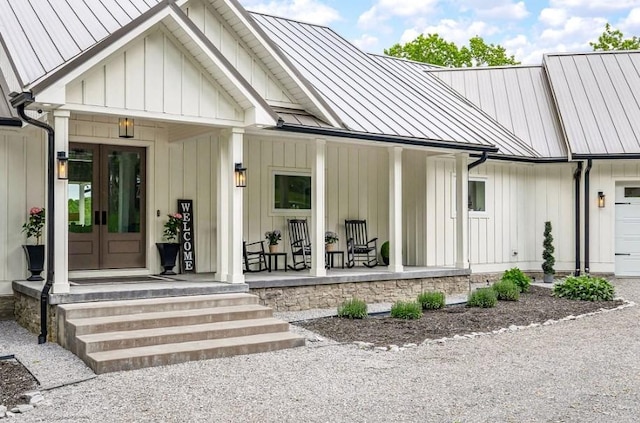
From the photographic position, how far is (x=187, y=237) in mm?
10648

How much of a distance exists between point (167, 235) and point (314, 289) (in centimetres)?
251

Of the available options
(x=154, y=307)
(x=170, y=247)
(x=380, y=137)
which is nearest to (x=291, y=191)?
(x=380, y=137)

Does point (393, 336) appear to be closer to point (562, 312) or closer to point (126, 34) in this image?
point (562, 312)

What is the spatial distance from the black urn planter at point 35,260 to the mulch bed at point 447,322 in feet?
11.8

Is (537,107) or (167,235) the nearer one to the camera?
(167,235)

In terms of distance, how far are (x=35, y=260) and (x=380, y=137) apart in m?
5.47

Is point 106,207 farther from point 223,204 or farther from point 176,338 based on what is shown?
point 176,338

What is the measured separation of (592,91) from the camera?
15727 millimetres

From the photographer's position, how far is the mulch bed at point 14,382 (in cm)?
550

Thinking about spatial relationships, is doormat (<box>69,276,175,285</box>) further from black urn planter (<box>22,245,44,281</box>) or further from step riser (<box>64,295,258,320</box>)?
step riser (<box>64,295,258,320</box>)

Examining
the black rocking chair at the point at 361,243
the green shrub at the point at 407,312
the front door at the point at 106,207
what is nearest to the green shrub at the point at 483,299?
the green shrub at the point at 407,312

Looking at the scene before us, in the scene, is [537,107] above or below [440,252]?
above

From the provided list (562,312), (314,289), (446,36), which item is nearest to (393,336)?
(314,289)

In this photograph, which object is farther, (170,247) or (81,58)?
(170,247)
